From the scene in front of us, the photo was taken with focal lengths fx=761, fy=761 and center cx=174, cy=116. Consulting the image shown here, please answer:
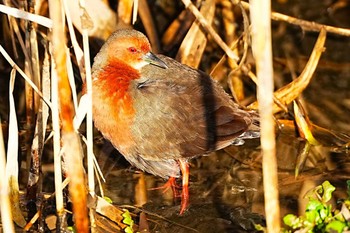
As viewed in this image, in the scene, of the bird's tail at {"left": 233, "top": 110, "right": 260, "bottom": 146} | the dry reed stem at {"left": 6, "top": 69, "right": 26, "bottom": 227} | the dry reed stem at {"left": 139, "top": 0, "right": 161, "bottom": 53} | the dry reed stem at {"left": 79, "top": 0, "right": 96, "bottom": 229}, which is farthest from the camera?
the dry reed stem at {"left": 139, "top": 0, "right": 161, "bottom": 53}

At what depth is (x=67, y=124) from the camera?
135 inches

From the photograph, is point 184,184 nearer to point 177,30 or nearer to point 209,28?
point 209,28

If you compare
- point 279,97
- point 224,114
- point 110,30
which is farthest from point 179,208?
point 110,30

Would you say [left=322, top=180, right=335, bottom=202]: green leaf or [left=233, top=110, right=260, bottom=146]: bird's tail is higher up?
[left=233, top=110, right=260, bottom=146]: bird's tail

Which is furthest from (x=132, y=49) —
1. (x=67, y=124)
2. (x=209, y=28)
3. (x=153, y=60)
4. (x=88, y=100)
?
(x=67, y=124)

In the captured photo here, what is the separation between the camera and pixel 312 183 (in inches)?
201

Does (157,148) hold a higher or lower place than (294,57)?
lower

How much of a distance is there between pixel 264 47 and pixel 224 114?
6.67 ft

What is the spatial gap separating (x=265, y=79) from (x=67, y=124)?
3.15ft

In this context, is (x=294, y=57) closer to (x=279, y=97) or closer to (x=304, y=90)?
(x=304, y=90)

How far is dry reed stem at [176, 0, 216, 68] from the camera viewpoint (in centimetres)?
593

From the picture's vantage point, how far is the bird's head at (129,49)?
16.6ft

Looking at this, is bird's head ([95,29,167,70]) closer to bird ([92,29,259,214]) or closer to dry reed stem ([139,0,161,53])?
bird ([92,29,259,214])

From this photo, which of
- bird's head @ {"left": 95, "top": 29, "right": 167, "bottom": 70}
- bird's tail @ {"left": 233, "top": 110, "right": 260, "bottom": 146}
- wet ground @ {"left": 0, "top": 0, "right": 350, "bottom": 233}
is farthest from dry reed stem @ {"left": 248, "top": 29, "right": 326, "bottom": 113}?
bird's head @ {"left": 95, "top": 29, "right": 167, "bottom": 70}
